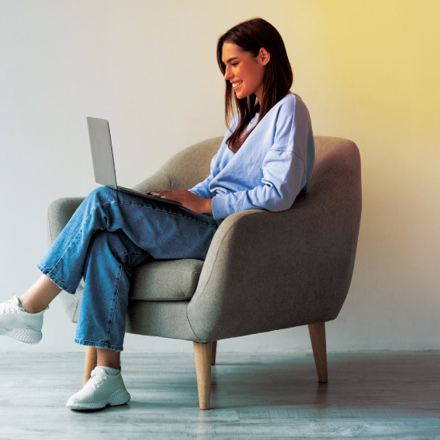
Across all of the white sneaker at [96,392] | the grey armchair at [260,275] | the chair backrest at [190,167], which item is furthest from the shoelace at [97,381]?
the chair backrest at [190,167]

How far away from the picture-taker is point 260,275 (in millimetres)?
→ 1763

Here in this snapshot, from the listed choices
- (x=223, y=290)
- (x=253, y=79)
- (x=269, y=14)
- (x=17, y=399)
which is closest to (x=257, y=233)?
(x=223, y=290)

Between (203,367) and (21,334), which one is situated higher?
(21,334)

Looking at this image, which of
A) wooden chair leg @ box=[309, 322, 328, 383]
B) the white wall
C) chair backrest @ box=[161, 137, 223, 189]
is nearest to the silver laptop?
chair backrest @ box=[161, 137, 223, 189]

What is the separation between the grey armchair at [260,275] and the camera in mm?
1699

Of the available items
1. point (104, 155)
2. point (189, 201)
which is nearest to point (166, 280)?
point (189, 201)

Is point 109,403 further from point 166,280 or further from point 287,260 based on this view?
point 287,260

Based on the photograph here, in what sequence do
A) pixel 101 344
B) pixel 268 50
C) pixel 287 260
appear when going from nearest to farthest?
pixel 101 344
pixel 287 260
pixel 268 50

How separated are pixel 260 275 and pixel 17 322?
659 mm

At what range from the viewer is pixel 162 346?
8.71 ft

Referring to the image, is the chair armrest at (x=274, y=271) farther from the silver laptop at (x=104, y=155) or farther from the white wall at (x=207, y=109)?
the white wall at (x=207, y=109)

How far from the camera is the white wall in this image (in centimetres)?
263

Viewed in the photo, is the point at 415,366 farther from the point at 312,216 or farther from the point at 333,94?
the point at 333,94

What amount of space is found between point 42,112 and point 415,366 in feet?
5.67
